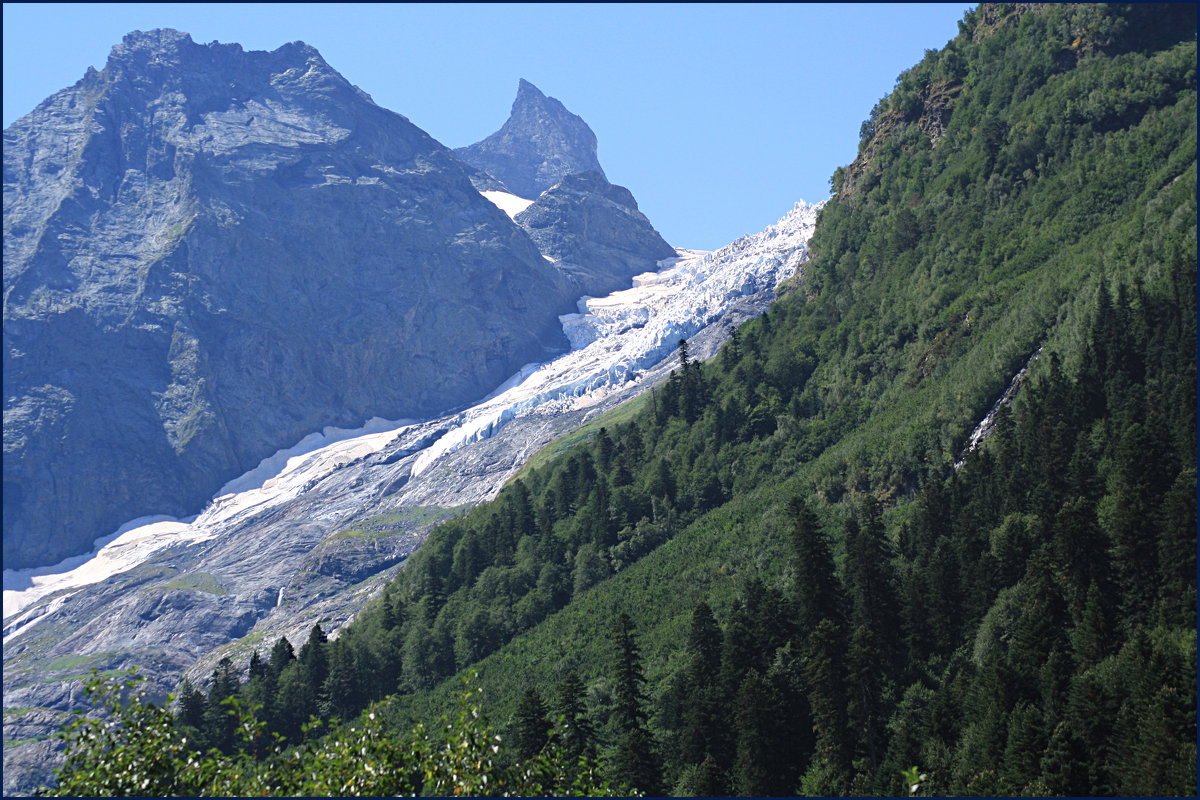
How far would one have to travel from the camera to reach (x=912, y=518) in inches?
4021

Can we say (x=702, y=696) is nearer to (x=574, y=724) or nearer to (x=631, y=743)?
(x=631, y=743)

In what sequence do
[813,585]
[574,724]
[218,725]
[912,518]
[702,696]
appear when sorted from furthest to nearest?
[218,725] → [912,518] → [813,585] → [702,696] → [574,724]

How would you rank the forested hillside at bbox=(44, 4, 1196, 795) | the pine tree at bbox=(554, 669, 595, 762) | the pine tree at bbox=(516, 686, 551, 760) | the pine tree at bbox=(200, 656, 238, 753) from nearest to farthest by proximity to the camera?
1. the pine tree at bbox=(516, 686, 551, 760)
2. the pine tree at bbox=(554, 669, 595, 762)
3. the forested hillside at bbox=(44, 4, 1196, 795)
4. the pine tree at bbox=(200, 656, 238, 753)

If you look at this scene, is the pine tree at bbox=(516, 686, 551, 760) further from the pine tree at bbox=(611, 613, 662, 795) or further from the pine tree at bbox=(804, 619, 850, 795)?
the pine tree at bbox=(804, 619, 850, 795)

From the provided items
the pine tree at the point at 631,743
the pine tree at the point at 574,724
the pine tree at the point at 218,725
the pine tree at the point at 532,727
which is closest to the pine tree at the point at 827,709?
the pine tree at the point at 631,743

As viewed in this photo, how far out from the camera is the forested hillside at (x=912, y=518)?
74375 mm

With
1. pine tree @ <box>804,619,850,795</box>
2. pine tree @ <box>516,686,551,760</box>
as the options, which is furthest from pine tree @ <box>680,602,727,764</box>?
pine tree @ <box>516,686,551,760</box>

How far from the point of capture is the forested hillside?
74375mm

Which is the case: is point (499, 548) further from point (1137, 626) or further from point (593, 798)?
point (593, 798)

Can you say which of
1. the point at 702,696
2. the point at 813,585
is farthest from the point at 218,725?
the point at 813,585

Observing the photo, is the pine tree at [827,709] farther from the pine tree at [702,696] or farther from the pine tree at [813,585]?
the pine tree at [702,696]

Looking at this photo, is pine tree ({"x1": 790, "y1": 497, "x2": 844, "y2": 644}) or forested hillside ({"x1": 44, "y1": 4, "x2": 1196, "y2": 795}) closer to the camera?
forested hillside ({"x1": 44, "y1": 4, "x2": 1196, "y2": 795})

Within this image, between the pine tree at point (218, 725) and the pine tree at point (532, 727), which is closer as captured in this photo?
the pine tree at point (532, 727)

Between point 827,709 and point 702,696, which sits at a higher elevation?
point 702,696
